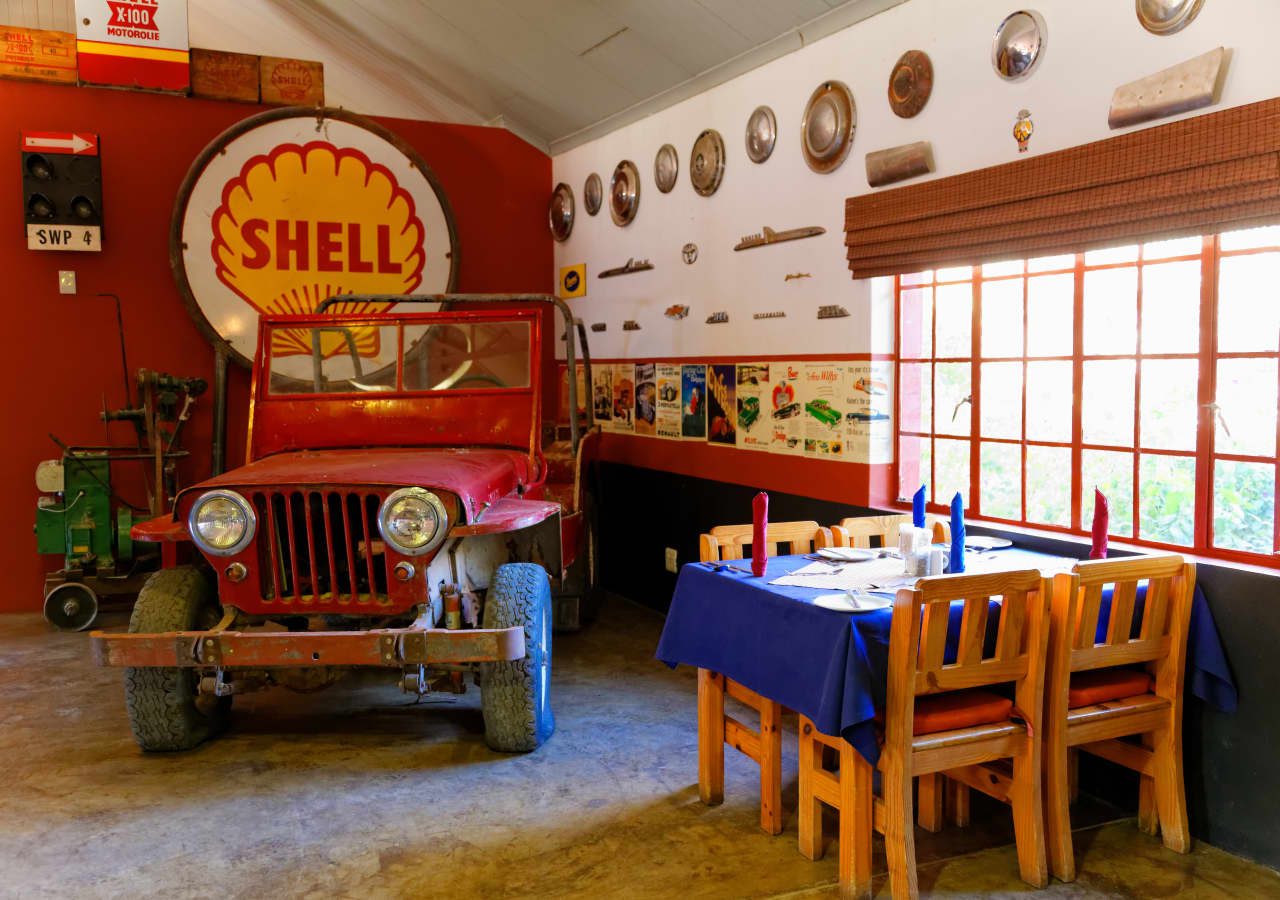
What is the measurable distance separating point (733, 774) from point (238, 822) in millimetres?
1530

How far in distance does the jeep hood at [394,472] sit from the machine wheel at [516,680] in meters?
0.34

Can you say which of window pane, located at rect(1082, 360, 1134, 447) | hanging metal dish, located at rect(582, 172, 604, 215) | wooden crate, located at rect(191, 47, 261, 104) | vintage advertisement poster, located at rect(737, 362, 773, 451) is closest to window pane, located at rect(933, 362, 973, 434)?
window pane, located at rect(1082, 360, 1134, 447)

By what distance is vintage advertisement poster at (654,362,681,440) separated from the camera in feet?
17.7

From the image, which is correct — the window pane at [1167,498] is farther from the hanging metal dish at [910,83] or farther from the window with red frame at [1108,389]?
the hanging metal dish at [910,83]

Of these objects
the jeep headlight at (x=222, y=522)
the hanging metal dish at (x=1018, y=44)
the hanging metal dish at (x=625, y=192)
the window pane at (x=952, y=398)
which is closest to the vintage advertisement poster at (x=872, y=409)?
the window pane at (x=952, y=398)

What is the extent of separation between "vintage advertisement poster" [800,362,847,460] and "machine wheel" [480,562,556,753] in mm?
1380

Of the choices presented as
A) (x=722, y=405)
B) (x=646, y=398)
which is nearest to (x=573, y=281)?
(x=646, y=398)

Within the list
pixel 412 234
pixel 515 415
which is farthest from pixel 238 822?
pixel 412 234

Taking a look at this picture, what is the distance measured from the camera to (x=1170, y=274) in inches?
123

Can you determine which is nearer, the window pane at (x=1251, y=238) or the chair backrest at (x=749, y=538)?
the window pane at (x=1251, y=238)

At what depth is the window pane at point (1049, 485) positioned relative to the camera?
345 cm

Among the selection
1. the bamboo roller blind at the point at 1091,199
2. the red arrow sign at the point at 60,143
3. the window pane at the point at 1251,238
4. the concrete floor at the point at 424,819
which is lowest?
the concrete floor at the point at 424,819

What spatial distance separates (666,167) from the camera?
5.39 m

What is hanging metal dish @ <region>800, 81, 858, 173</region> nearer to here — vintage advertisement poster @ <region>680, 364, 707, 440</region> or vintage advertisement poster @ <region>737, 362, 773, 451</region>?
vintage advertisement poster @ <region>737, 362, 773, 451</region>
